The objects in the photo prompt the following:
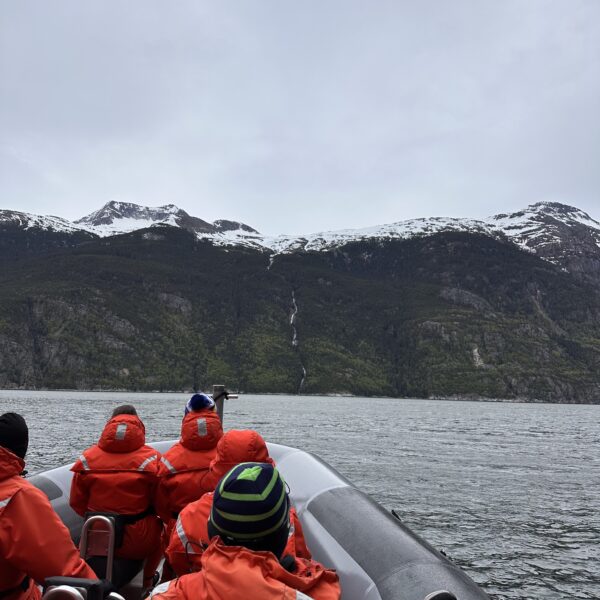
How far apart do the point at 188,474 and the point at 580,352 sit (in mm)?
211911

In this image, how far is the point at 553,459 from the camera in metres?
33.5

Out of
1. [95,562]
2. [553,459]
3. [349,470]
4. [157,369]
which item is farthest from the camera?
[157,369]

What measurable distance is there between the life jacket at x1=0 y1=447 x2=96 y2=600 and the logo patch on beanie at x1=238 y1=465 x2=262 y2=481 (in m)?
1.32

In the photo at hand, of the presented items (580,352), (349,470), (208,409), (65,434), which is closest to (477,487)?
(349,470)

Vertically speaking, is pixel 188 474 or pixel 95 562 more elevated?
pixel 188 474

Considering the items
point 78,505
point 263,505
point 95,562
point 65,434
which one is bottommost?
point 65,434

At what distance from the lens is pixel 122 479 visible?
555 cm

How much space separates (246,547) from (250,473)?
1.07 ft

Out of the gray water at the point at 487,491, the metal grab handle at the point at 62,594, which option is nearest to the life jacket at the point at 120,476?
the metal grab handle at the point at 62,594

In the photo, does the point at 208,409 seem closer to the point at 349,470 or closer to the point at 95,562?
the point at 95,562

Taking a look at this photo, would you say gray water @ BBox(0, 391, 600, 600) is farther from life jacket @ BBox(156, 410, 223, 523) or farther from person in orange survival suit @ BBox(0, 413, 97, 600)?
person in orange survival suit @ BBox(0, 413, 97, 600)

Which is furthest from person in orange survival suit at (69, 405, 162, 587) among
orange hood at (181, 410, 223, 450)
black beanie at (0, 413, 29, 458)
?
black beanie at (0, 413, 29, 458)

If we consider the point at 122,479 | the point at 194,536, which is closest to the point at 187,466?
the point at 122,479

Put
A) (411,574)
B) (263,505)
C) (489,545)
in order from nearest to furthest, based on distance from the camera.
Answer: (263,505) → (411,574) → (489,545)
